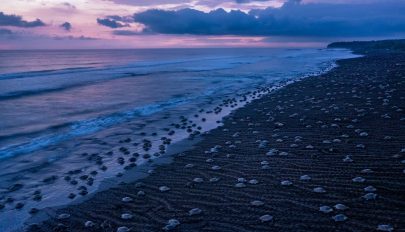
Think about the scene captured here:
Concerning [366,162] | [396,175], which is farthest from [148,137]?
[396,175]

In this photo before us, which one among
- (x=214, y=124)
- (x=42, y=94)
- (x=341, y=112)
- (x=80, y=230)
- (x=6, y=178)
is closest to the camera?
(x=80, y=230)

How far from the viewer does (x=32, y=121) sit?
19359mm

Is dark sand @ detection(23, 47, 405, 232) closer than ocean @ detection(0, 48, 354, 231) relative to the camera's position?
Yes

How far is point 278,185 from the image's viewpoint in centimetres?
845

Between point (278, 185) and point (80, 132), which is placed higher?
point (278, 185)

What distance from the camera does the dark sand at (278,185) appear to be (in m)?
6.84

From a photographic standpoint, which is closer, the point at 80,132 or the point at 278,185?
the point at 278,185

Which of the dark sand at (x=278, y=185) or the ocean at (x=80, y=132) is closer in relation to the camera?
the dark sand at (x=278, y=185)

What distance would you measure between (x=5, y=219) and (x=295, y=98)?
55.1 feet

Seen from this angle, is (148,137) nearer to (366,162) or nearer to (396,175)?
(366,162)

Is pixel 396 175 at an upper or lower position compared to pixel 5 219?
upper

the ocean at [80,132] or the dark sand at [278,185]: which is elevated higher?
the dark sand at [278,185]

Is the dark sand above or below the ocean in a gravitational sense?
above

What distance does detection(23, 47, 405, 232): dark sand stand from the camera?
684 cm
